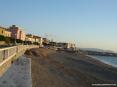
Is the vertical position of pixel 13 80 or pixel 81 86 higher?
pixel 13 80

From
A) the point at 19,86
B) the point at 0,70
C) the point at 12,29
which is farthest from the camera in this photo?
the point at 12,29

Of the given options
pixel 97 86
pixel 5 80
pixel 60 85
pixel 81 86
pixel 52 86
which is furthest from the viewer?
pixel 97 86

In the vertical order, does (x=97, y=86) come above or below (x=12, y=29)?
below

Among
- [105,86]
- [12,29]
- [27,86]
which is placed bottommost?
[105,86]

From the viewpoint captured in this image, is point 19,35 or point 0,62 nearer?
point 0,62

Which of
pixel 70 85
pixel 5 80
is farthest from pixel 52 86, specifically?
pixel 5 80

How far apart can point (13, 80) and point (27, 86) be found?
1207 millimetres

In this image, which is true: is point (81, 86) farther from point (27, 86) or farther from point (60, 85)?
point (27, 86)

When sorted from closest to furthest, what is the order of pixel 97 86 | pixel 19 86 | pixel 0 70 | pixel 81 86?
1. pixel 19 86
2. pixel 0 70
3. pixel 81 86
4. pixel 97 86

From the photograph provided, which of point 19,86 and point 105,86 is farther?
point 105,86

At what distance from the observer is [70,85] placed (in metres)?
14.1

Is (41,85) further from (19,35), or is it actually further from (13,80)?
(19,35)

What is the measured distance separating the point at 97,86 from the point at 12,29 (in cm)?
13407

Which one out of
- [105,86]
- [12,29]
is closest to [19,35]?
[12,29]
